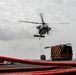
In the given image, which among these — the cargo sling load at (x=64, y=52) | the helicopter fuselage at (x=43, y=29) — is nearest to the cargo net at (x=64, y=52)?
the cargo sling load at (x=64, y=52)

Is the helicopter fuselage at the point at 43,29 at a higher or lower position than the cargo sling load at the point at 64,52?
higher

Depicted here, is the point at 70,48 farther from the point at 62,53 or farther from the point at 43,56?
the point at 43,56

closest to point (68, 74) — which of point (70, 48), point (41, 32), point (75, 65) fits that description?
point (75, 65)

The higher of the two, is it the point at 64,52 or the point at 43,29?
the point at 43,29

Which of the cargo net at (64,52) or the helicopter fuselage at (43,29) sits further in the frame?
the helicopter fuselage at (43,29)

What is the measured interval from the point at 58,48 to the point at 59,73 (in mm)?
53608

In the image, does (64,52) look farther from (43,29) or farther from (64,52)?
(43,29)

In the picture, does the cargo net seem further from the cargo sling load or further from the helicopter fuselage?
the helicopter fuselage

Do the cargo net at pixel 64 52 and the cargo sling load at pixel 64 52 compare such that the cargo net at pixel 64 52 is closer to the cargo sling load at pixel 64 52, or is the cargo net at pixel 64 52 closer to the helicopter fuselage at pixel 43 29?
the cargo sling load at pixel 64 52

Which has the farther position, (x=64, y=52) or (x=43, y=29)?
(x=43, y=29)

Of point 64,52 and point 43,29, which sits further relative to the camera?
point 43,29

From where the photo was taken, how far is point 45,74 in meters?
6.88

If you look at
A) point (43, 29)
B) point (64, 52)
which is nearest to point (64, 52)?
point (64, 52)

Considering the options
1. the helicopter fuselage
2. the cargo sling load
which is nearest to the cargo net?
the cargo sling load
